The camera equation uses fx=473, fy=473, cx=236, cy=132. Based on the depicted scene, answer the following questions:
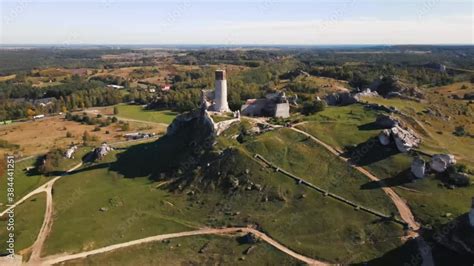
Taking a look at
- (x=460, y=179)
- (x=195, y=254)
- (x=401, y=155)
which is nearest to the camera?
(x=195, y=254)

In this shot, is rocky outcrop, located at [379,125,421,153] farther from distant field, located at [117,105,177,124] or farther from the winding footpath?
distant field, located at [117,105,177,124]

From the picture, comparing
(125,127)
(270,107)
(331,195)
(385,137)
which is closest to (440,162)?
(385,137)

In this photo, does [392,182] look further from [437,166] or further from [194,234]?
[194,234]

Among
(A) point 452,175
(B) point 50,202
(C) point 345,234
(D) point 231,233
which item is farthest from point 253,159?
(B) point 50,202

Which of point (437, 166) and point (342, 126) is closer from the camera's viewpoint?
point (437, 166)

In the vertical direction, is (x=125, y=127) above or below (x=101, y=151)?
below

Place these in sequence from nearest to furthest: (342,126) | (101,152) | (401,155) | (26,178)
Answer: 1. (401,155)
2. (342,126)
3. (26,178)
4. (101,152)

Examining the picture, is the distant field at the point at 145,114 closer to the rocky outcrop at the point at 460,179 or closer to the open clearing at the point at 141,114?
the open clearing at the point at 141,114
